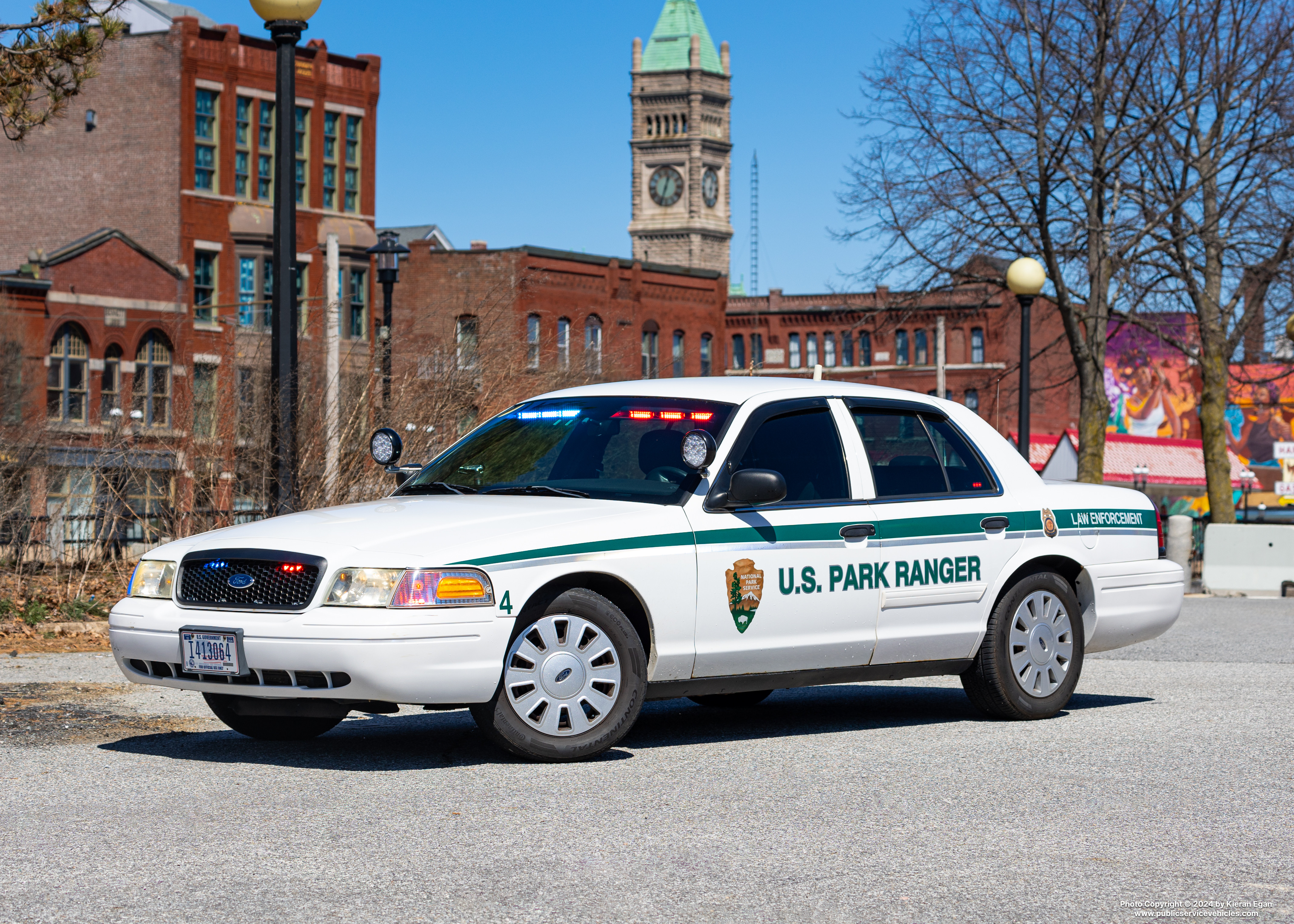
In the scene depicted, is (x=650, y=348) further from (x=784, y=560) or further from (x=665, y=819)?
(x=665, y=819)

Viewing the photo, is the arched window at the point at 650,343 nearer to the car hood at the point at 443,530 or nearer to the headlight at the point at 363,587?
the car hood at the point at 443,530

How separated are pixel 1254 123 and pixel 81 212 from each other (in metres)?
33.8

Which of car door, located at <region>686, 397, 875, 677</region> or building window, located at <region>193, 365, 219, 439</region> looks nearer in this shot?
car door, located at <region>686, 397, 875, 677</region>

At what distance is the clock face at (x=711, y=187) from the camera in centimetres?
16962

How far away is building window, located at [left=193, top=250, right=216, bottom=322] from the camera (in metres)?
48.0

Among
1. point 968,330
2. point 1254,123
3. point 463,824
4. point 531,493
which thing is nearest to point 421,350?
point 531,493

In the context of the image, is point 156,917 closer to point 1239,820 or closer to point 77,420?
point 1239,820

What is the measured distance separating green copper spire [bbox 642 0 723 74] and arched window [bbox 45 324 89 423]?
5241 inches

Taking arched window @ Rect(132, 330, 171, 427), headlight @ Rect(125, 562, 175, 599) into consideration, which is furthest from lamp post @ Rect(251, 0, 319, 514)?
arched window @ Rect(132, 330, 171, 427)

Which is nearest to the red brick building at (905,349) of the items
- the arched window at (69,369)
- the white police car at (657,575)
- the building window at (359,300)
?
the building window at (359,300)

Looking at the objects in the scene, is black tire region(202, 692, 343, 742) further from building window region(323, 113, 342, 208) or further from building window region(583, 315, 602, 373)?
building window region(323, 113, 342, 208)

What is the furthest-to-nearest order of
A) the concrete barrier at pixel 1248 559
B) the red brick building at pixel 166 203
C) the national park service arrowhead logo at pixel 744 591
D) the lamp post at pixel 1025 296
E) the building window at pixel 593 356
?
the red brick building at pixel 166 203 < the building window at pixel 593 356 < the concrete barrier at pixel 1248 559 < the lamp post at pixel 1025 296 < the national park service arrowhead logo at pixel 744 591

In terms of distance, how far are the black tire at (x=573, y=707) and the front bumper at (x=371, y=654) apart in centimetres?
13

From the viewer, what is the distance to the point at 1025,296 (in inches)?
898
